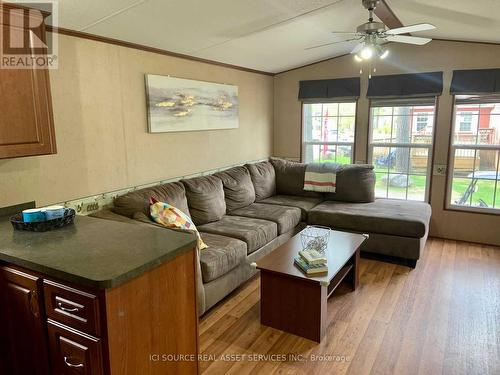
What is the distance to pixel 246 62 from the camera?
4.52m

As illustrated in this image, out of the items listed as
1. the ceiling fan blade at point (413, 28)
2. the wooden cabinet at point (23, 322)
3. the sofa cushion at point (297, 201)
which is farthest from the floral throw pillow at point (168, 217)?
the ceiling fan blade at point (413, 28)

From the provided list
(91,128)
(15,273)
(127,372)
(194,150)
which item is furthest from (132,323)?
(194,150)

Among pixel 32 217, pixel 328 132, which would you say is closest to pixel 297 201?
pixel 328 132

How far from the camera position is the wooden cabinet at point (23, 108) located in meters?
1.92

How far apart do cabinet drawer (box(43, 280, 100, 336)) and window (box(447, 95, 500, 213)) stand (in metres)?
4.40

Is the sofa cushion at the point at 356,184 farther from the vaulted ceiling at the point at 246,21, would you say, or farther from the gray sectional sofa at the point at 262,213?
the vaulted ceiling at the point at 246,21

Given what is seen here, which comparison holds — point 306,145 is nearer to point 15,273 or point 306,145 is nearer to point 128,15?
point 128,15

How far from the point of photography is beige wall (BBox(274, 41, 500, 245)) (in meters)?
4.21

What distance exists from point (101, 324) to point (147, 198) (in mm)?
1823

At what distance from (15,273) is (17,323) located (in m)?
0.28

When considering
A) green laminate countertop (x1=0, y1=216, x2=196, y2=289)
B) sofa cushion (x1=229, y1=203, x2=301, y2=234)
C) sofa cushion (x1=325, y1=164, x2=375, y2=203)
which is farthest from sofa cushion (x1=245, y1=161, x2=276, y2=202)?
green laminate countertop (x1=0, y1=216, x2=196, y2=289)

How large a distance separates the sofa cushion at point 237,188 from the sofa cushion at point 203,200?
264mm

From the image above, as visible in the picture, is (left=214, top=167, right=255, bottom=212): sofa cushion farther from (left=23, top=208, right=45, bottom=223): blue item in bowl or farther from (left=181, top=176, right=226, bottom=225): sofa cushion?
(left=23, top=208, right=45, bottom=223): blue item in bowl

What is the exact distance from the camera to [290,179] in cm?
494
